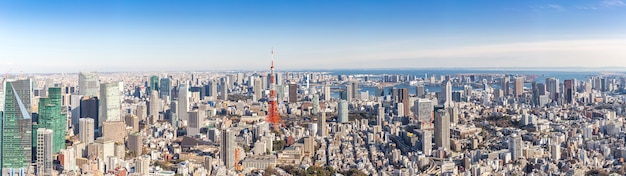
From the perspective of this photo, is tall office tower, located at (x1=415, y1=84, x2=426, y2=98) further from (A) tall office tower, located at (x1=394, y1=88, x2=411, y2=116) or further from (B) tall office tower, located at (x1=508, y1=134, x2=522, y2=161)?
(B) tall office tower, located at (x1=508, y1=134, x2=522, y2=161)

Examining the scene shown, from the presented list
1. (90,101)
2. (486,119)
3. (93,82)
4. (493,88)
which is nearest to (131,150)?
(90,101)

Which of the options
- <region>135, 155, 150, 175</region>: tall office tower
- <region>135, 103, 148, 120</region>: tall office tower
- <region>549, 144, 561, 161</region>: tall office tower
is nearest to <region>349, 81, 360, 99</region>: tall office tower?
<region>135, 103, 148, 120</region>: tall office tower

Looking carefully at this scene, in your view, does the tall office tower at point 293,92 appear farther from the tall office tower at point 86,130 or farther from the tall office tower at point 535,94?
the tall office tower at point 86,130

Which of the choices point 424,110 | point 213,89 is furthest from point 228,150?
point 213,89

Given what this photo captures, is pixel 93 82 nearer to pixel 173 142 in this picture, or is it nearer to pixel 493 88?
pixel 173 142

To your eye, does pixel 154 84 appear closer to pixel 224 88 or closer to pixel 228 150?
pixel 224 88
